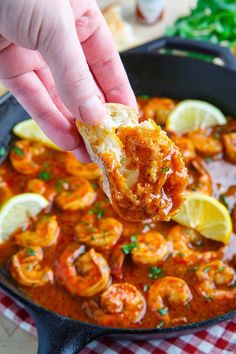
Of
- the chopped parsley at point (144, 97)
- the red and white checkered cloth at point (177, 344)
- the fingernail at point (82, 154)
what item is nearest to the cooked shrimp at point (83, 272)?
the red and white checkered cloth at point (177, 344)

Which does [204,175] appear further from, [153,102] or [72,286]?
[72,286]

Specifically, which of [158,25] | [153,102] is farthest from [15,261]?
[158,25]

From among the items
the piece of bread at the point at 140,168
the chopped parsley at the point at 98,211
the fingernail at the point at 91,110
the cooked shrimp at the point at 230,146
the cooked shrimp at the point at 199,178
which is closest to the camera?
the fingernail at the point at 91,110

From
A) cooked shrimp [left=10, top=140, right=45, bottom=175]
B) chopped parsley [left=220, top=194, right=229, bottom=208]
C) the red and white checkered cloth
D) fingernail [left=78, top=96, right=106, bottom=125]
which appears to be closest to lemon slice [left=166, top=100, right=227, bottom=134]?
chopped parsley [left=220, top=194, right=229, bottom=208]

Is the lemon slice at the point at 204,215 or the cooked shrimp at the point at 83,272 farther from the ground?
the cooked shrimp at the point at 83,272

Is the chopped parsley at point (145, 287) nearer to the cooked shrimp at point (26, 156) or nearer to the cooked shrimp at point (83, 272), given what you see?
the cooked shrimp at point (83, 272)

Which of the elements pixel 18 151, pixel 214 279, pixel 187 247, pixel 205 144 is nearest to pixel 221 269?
pixel 214 279
